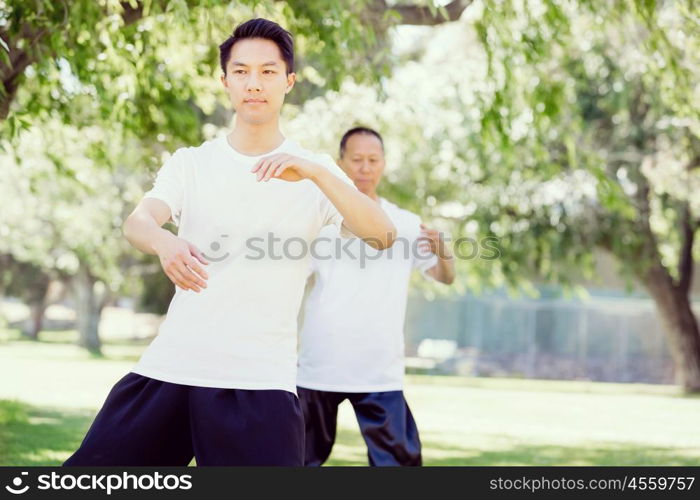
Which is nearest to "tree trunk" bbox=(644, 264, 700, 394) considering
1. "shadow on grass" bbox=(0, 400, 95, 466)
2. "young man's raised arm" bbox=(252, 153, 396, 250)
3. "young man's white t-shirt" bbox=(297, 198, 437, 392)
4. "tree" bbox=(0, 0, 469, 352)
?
"tree" bbox=(0, 0, 469, 352)

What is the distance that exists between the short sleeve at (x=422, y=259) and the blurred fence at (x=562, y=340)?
23791 millimetres

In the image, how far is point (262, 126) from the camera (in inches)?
136

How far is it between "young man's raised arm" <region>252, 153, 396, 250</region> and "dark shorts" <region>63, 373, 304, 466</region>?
0.55 metres

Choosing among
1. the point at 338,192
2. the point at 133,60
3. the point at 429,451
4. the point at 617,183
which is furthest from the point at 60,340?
the point at 338,192

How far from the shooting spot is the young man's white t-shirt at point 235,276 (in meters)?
3.33

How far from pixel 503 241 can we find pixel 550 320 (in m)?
8.96

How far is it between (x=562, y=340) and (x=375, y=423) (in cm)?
2426

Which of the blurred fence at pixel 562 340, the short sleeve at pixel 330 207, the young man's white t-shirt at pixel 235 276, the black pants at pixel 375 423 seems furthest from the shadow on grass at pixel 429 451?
the blurred fence at pixel 562 340

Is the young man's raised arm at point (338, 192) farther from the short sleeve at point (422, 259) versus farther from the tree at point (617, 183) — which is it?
the tree at point (617, 183)

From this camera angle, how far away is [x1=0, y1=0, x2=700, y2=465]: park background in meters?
8.03

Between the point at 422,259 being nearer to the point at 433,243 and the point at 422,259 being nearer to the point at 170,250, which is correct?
the point at 433,243

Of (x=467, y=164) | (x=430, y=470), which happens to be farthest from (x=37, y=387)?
(x=430, y=470)

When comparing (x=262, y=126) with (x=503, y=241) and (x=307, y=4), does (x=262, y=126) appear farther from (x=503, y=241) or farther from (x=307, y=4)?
(x=503, y=241)

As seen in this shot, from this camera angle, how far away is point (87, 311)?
3409cm
